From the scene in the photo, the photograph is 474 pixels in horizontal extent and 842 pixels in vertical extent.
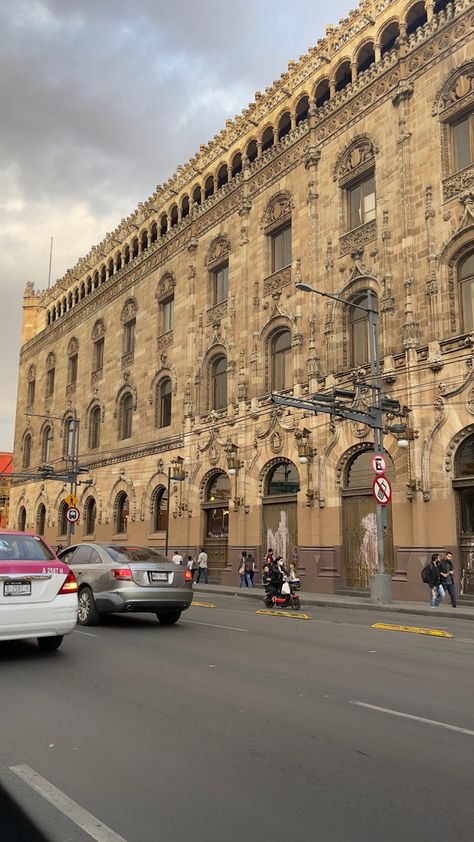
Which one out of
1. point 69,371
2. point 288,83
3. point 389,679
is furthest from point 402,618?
point 69,371

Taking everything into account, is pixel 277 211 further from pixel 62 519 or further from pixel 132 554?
pixel 62 519

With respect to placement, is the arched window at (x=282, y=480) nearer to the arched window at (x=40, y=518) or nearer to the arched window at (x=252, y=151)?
the arched window at (x=252, y=151)

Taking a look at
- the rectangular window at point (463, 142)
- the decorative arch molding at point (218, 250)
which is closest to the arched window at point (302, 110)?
the decorative arch molding at point (218, 250)

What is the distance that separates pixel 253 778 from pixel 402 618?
13.0 m

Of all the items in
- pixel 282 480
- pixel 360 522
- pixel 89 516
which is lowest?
pixel 360 522

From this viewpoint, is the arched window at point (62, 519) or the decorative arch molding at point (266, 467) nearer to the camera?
the decorative arch molding at point (266, 467)

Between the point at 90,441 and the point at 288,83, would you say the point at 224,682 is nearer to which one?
the point at 288,83

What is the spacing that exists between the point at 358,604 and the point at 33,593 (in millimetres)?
12680

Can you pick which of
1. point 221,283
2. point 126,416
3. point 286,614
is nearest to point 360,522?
point 286,614

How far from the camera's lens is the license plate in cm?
841

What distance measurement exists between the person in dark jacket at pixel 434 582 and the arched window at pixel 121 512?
2282cm

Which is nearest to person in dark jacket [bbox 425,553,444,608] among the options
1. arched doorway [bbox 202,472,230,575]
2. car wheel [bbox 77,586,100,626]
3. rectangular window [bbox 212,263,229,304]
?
car wheel [bbox 77,586,100,626]

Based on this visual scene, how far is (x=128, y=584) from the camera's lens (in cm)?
1194

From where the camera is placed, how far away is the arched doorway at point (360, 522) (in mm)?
22656
